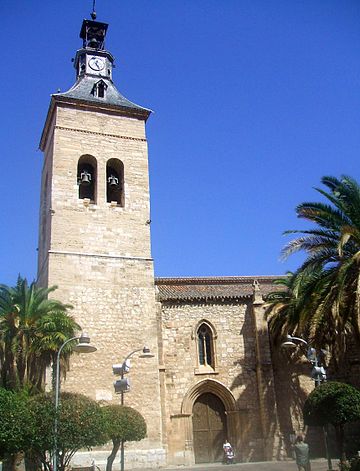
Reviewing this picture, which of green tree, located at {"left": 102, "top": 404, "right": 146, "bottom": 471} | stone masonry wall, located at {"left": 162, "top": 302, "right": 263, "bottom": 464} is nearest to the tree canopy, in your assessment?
green tree, located at {"left": 102, "top": 404, "right": 146, "bottom": 471}

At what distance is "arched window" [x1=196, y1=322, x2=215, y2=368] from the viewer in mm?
26734

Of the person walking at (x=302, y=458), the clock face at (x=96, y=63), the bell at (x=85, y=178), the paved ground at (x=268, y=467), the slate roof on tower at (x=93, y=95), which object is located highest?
the clock face at (x=96, y=63)

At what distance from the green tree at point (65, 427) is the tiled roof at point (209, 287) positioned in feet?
36.5

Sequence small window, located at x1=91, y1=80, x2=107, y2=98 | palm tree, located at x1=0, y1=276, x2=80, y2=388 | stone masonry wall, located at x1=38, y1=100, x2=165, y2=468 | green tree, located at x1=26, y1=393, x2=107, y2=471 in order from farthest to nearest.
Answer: small window, located at x1=91, y1=80, x2=107, y2=98 → stone masonry wall, located at x1=38, y1=100, x2=165, y2=468 → palm tree, located at x1=0, y1=276, x2=80, y2=388 → green tree, located at x1=26, y1=393, x2=107, y2=471

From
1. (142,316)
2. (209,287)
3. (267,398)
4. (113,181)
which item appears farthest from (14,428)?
(209,287)

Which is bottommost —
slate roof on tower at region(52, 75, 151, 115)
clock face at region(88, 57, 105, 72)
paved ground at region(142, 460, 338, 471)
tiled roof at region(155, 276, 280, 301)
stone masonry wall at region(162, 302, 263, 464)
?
paved ground at region(142, 460, 338, 471)

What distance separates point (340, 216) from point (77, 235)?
13.0 metres

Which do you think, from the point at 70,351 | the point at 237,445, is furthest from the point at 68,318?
the point at 237,445

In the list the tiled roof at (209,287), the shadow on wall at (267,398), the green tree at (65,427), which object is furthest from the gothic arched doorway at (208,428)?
the green tree at (65,427)

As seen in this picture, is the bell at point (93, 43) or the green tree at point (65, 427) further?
the bell at point (93, 43)

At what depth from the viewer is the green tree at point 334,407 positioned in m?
15.8

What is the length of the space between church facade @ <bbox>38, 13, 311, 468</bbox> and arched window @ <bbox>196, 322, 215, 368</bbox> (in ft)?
0.16

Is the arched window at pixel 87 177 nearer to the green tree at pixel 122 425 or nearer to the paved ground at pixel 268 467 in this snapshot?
the green tree at pixel 122 425

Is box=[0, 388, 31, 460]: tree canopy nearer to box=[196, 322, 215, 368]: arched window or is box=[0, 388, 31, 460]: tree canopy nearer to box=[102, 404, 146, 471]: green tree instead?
box=[102, 404, 146, 471]: green tree
